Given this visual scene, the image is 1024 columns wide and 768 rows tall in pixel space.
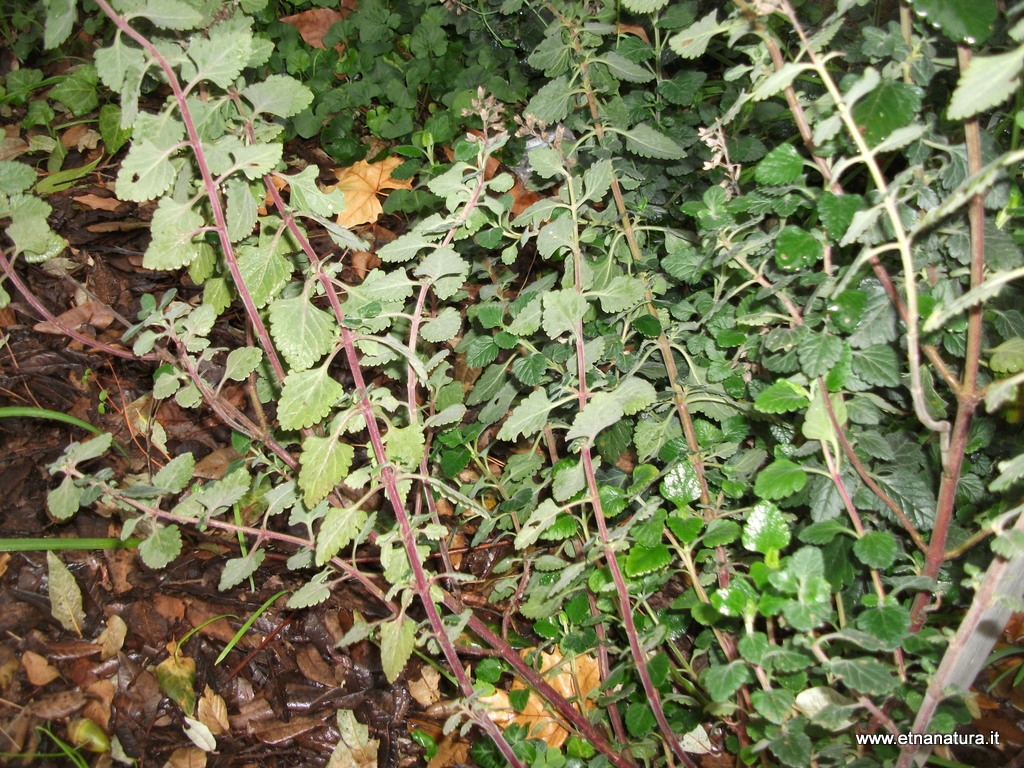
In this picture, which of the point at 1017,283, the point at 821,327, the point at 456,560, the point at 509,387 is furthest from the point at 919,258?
the point at 456,560

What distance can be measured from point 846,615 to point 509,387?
33.4 inches

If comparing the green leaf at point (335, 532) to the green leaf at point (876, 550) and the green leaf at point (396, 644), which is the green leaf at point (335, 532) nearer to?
the green leaf at point (396, 644)

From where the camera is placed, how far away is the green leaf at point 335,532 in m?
1.25

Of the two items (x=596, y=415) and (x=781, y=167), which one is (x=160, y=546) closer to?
(x=596, y=415)

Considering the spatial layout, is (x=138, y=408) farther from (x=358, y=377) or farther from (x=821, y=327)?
(x=821, y=327)

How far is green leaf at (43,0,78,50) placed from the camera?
124 cm

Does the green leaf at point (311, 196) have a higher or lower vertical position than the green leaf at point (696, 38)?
lower

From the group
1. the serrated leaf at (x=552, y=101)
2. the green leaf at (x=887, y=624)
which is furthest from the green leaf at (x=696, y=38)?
the green leaf at (x=887, y=624)

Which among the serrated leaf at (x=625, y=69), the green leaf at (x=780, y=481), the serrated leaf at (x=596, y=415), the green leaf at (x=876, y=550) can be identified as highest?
the serrated leaf at (x=625, y=69)

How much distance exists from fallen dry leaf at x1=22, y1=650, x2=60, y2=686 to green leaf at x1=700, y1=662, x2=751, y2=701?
1544 millimetres

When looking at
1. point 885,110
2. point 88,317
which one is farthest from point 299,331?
point 88,317

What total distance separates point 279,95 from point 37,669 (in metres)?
1.46

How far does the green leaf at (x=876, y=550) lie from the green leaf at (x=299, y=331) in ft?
3.13

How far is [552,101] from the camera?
1689 millimetres
